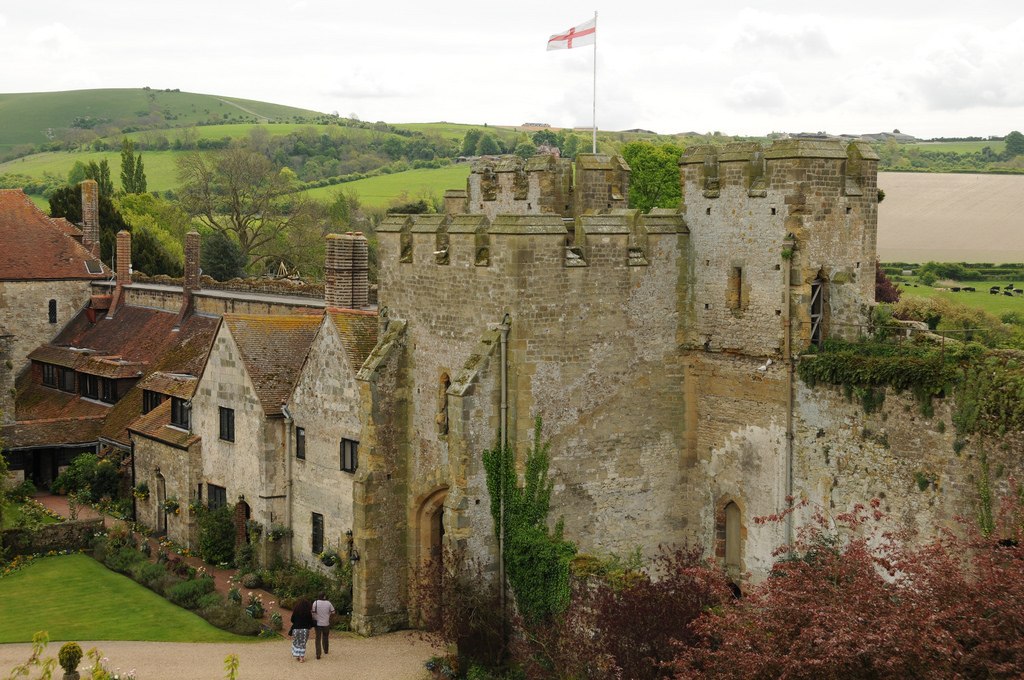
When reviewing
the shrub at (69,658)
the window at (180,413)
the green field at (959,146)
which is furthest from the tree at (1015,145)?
the shrub at (69,658)

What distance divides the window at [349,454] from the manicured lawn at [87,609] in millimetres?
4860

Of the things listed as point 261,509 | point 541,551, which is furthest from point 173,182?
point 541,551

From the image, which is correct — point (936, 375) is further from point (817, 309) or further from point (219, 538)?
point (219, 538)

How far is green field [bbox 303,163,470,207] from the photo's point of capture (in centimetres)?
11931

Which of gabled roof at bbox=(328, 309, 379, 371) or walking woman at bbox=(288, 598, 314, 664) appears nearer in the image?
walking woman at bbox=(288, 598, 314, 664)

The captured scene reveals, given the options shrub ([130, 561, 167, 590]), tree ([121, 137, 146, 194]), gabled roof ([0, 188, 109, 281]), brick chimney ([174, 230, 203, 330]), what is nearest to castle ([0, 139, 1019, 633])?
shrub ([130, 561, 167, 590])

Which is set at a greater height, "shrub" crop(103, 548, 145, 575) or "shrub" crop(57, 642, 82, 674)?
"shrub" crop(57, 642, 82, 674)

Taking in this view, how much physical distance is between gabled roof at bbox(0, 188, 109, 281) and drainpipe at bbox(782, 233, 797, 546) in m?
39.9

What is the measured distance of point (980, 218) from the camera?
272 ft

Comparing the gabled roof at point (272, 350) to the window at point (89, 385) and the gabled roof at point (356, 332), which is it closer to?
the gabled roof at point (356, 332)

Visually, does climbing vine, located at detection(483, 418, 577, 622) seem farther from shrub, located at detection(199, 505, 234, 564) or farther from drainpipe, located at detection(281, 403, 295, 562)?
shrub, located at detection(199, 505, 234, 564)

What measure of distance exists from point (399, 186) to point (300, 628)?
106 meters

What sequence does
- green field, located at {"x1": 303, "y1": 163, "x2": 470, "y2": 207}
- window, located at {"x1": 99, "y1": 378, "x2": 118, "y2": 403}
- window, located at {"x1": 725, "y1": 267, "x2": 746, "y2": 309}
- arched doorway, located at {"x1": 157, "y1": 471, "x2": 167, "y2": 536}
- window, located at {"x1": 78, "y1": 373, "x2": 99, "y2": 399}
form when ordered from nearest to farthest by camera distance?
window, located at {"x1": 725, "y1": 267, "x2": 746, "y2": 309} → arched doorway, located at {"x1": 157, "y1": 471, "x2": 167, "y2": 536} → window, located at {"x1": 99, "y1": 378, "x2": 118, "y2": 403} → window, located at {"x1": 78, "y1": 373, "x2": 99, "y2": 399} → green field, located at {"x1": 303, "y1": 163, "x2": 470, "y2": 207}

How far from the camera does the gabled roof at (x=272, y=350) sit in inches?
1313
